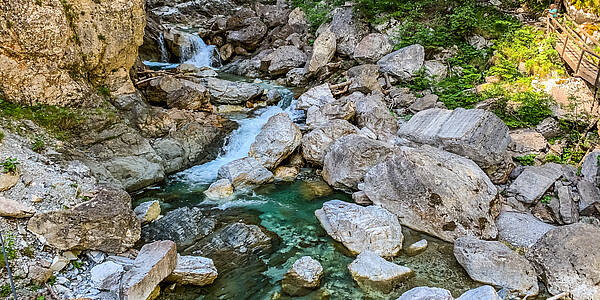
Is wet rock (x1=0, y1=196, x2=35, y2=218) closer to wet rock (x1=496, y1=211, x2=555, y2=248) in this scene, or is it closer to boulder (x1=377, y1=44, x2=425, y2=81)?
wet rock (x1=496, y1=211, x2=555, y2=248)

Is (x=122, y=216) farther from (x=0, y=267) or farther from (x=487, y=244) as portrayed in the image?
(x=487, y=244)

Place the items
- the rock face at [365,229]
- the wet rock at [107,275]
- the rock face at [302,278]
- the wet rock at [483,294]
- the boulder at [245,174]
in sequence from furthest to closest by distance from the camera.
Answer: the boulder at [245,174], the rock face at [365,229], the rock face at [302,278], the wet rock at [107,275], the wet rock at [483,294]

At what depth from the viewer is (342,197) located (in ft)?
27.8

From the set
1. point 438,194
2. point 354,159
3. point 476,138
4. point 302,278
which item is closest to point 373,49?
point 354,159

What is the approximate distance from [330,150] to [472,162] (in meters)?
3.23

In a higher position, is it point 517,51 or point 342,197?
point 517,51

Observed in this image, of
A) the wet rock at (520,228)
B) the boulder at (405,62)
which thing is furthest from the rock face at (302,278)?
the boulder at (405,62)

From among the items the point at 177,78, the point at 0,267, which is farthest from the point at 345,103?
the point at 0,267

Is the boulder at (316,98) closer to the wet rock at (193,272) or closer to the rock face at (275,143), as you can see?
the rock face at (275,143)

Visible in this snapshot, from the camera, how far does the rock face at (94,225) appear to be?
5398 mm

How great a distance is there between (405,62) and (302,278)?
1003 centimetres

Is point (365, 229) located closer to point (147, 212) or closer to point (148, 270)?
point (148, 270)

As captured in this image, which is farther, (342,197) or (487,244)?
(342,197)

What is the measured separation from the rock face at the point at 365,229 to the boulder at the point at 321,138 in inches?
109
